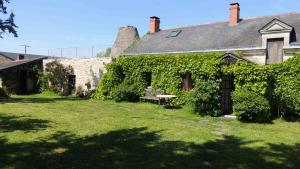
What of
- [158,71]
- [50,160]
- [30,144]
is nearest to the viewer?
[50,160]

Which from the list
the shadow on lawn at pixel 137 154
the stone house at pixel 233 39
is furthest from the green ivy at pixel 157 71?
the shadow on lawn at pixel 137 154

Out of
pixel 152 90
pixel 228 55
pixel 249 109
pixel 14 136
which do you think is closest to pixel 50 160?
pixel 14 136

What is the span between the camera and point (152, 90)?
65.9 feet

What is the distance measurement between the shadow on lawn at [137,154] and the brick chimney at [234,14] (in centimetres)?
1436

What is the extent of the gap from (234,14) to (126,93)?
1019cm

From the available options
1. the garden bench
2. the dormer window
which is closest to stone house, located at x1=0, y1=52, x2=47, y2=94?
the garden bench

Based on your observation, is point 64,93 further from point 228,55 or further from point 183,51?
point 228,55

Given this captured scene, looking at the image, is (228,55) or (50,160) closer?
(50,160)

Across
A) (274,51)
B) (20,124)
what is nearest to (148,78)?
(274,51)

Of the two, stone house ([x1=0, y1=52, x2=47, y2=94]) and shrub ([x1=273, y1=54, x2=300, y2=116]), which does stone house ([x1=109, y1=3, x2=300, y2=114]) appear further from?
stone house ([x1=0, y1=52, x2=47, y2=94])

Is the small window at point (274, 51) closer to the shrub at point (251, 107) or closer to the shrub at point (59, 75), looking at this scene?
the shrub at point (251, 107)

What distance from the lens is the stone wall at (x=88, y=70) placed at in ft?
79.7

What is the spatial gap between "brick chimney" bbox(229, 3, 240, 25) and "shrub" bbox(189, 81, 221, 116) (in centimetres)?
914

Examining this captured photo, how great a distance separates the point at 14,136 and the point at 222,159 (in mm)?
6484
